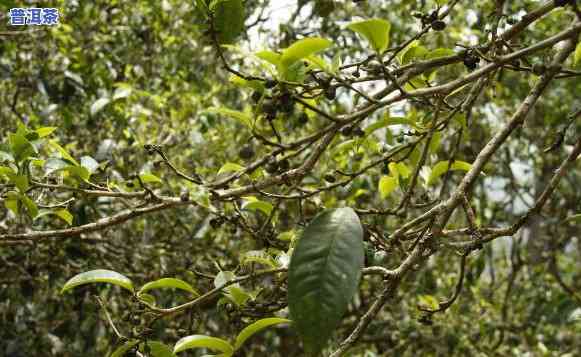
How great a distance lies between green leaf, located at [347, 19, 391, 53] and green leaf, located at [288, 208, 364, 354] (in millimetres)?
253

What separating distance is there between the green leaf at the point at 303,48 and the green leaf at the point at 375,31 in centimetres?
4

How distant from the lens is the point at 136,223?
3.43 m

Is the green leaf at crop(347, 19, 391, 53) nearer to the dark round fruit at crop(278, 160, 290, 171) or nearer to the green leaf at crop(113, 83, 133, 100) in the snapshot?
the dark round fruit at crop(278, 160, 290, 171)

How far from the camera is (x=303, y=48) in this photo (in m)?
0.94

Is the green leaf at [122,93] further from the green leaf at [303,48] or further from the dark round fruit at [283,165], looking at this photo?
the green leaf at [303,48]

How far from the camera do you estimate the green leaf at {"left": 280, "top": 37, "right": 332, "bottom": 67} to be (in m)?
0.92

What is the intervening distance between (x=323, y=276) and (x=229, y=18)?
55cm

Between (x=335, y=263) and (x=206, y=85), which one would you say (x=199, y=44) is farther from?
(x=335, y=263)

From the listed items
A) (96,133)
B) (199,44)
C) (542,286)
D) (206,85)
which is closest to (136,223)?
(96,133)

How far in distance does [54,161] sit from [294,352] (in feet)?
9.97

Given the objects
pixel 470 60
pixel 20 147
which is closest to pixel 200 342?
pixel 20 147

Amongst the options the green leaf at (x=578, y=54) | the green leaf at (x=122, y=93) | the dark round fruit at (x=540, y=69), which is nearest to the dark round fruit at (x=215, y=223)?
the dark round fruit at (x=540, y=69)

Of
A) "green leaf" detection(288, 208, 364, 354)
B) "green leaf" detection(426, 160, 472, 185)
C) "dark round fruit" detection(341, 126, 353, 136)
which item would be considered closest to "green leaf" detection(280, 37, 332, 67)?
"dark round fruit" detection(341, 126, 353, 136)

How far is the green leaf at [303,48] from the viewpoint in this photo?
3.02ft
